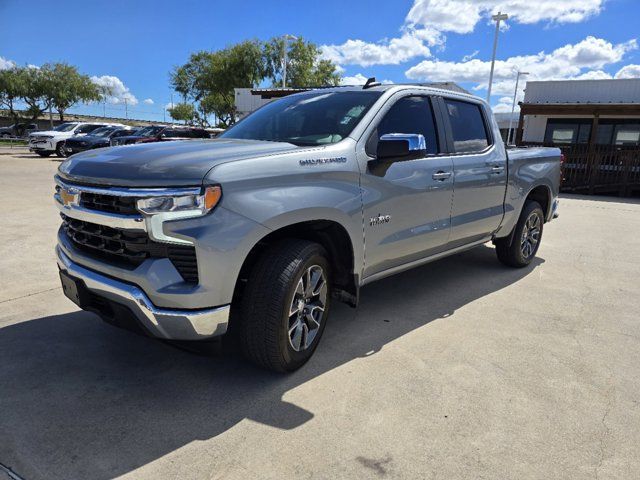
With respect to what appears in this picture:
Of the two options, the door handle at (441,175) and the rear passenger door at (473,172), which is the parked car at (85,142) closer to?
the rear passenger door at (473,172)

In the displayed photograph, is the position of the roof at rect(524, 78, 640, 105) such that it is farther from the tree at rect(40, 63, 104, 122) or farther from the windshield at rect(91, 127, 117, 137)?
the tree at rect(40, 63, 104, 122)

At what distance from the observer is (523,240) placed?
5.74 m

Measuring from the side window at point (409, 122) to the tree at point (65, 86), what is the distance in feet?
204

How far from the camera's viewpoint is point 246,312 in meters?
2.79

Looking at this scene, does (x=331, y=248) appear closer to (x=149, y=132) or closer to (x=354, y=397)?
(x=354, y=397)

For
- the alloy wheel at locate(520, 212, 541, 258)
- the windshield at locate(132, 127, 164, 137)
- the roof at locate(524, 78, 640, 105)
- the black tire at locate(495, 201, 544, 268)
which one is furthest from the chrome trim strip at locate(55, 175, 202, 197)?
the roof at locate(524, 78, 640, 105)

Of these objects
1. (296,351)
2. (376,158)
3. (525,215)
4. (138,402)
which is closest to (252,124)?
(376,158)

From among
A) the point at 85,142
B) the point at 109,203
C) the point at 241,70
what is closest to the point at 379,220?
the point at 109,203

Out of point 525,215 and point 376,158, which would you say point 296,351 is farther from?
point 525,215

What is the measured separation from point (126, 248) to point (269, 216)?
0.79 meters

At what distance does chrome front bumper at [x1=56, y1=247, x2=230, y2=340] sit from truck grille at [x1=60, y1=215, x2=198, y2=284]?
15cm

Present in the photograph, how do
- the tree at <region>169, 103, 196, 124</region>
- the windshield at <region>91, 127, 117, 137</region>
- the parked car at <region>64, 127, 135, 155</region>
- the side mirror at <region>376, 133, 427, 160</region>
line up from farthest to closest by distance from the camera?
the tree at <region>169, 103, 196, 124</region>
the windshield at <region>91, 127, 117, 137</region>
the parked car at <region>64, 127, 135, 155</region>
the side mirror at <region>376, 133, 427, 160</region>

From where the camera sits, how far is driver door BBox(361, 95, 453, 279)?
339 centimetres

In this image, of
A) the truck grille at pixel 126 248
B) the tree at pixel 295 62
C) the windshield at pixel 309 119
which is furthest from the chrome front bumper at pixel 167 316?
the tree at pixel 295 62
